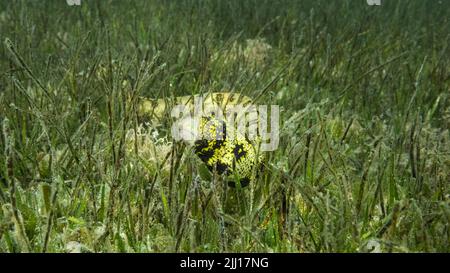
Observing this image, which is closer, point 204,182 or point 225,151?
point 225,151

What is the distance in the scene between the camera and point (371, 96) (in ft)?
10.0

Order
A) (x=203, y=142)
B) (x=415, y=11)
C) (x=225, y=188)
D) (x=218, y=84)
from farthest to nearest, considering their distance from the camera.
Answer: (x=415, y=11)
(x=218, y=84)
(x=203, y=142)
(x=225, y=188)

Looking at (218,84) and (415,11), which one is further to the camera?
(415,11)

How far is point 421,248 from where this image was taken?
60.9 inches

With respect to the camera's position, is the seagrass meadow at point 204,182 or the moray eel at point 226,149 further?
the moray eel at point 226,149

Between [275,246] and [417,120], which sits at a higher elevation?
[417,120]

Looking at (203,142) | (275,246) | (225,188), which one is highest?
(203,142)

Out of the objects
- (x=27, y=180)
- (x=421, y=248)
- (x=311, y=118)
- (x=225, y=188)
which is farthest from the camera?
(x=311, y=118)

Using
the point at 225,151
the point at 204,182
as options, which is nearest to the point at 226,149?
the point at 225,151

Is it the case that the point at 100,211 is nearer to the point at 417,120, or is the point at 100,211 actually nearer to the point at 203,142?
the point at 203,142

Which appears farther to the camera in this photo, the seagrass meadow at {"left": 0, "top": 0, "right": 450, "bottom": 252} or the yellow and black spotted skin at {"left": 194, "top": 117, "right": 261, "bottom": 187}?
the yellow and black spotted skin at {"left": 194, "top": 117, "right": 261, "bottom": 187}

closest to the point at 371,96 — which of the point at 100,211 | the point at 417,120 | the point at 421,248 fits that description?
the point at 417,120

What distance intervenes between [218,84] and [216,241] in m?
1.49

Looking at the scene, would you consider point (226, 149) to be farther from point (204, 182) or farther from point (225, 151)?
point (204, 182)
